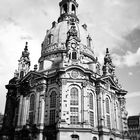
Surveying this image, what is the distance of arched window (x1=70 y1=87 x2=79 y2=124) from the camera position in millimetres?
40906

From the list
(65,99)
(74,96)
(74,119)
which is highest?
(74,96)

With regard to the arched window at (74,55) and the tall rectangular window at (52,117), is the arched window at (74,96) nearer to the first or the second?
the tall rectangular window at (52,117)

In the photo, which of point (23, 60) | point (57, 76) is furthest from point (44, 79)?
Answer: point (23, 60)

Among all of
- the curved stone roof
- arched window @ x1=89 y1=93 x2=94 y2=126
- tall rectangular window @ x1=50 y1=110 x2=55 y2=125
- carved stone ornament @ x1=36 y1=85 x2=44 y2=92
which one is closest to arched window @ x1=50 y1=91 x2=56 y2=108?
tall rectangular window @ x1=50 y1=110 x2=55 y2=125

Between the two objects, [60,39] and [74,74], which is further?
[60,39]

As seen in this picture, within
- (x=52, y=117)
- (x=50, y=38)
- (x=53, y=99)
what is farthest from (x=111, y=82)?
(x=50, y=38)

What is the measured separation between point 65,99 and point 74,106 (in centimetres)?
230

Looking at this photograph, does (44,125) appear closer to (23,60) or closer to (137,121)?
(23,60)

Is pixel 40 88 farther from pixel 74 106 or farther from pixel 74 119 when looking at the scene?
pixel 74 119

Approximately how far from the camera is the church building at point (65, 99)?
134 ft

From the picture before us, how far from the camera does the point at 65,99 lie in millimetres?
41594

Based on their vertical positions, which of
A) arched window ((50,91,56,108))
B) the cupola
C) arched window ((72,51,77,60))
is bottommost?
arched window ((50,91,56,108))

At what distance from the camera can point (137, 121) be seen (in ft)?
278

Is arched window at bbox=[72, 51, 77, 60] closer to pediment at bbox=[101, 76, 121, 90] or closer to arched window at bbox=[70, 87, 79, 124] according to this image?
arched window at bbox=[70, 87, 79, 124]
